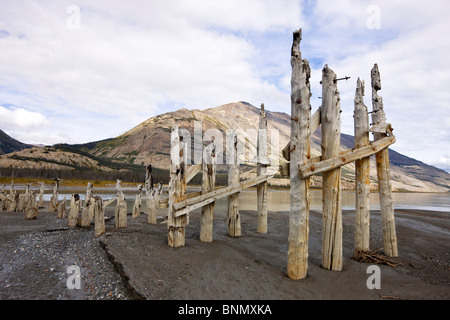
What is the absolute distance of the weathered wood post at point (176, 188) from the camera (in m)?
9.35

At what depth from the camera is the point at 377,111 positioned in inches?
365

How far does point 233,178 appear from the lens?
37.7 feet

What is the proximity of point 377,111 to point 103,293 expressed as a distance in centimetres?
1013

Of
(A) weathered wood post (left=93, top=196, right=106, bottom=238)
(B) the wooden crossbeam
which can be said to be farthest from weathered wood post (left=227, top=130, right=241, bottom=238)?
(A) weathered wood post (left=93, top=196, right=106, bottom=238)

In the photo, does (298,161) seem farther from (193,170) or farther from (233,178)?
(233,178)

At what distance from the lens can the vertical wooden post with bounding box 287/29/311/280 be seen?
671 cm

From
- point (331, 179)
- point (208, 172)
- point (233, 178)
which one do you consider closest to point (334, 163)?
point (331, 179)

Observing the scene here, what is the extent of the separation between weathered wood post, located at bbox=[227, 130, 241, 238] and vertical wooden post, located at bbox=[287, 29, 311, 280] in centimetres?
466

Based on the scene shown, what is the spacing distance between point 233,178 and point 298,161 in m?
4.97

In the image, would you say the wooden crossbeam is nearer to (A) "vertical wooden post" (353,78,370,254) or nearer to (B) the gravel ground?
(B) the gravel ground

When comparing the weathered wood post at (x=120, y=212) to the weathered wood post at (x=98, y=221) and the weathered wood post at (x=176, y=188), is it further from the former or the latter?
the weathered wood post at (x=176, y=188)
